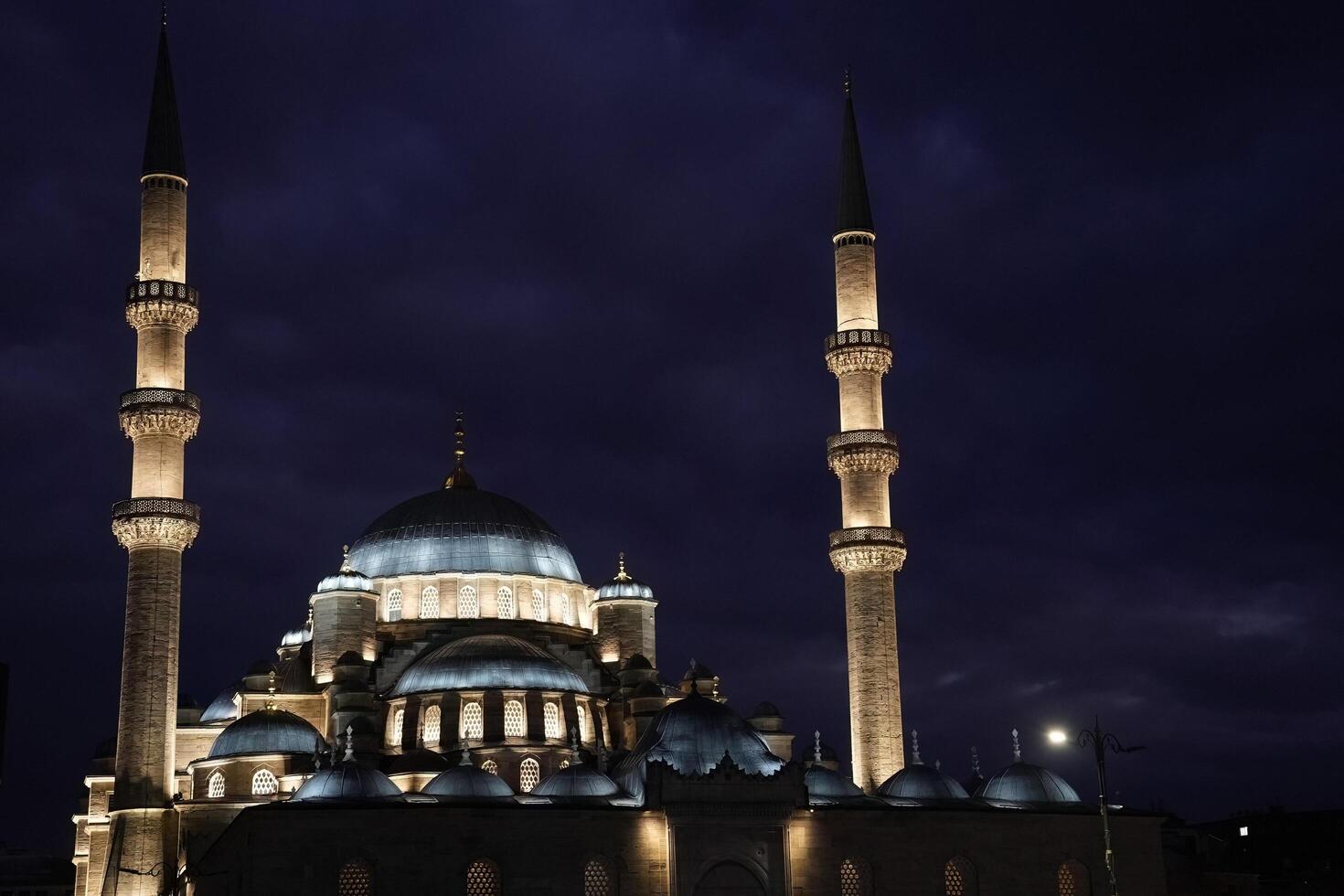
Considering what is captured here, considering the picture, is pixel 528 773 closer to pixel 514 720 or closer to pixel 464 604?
pixel 514 720

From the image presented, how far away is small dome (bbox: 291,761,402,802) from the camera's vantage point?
3703 centimetres

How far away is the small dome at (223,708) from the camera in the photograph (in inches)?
1933

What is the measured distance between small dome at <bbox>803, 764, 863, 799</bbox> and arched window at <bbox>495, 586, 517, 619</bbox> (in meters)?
12.3

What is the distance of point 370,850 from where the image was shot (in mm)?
35688

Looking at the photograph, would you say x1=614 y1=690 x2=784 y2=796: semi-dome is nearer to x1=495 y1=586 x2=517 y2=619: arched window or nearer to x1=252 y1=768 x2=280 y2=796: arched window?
x1=252 y1=768 x2=280 y2=796: arched window

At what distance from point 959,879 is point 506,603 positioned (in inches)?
630

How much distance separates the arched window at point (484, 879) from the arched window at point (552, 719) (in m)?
7.80

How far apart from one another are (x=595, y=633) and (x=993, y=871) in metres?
15.5

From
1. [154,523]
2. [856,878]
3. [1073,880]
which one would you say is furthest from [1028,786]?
[154,523]

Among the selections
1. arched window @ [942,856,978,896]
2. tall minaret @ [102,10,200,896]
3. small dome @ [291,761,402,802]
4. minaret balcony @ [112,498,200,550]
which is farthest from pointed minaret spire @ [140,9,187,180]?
arched window @ [942,856,978,896]

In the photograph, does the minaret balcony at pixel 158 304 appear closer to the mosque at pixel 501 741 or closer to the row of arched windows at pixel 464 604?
the mosque at pixel 501 741

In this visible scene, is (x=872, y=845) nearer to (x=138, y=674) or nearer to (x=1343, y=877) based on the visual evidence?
(x=138, y=674)

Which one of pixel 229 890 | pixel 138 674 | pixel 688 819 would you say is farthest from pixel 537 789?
pixel 138 674

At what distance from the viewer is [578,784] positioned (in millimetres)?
39094
